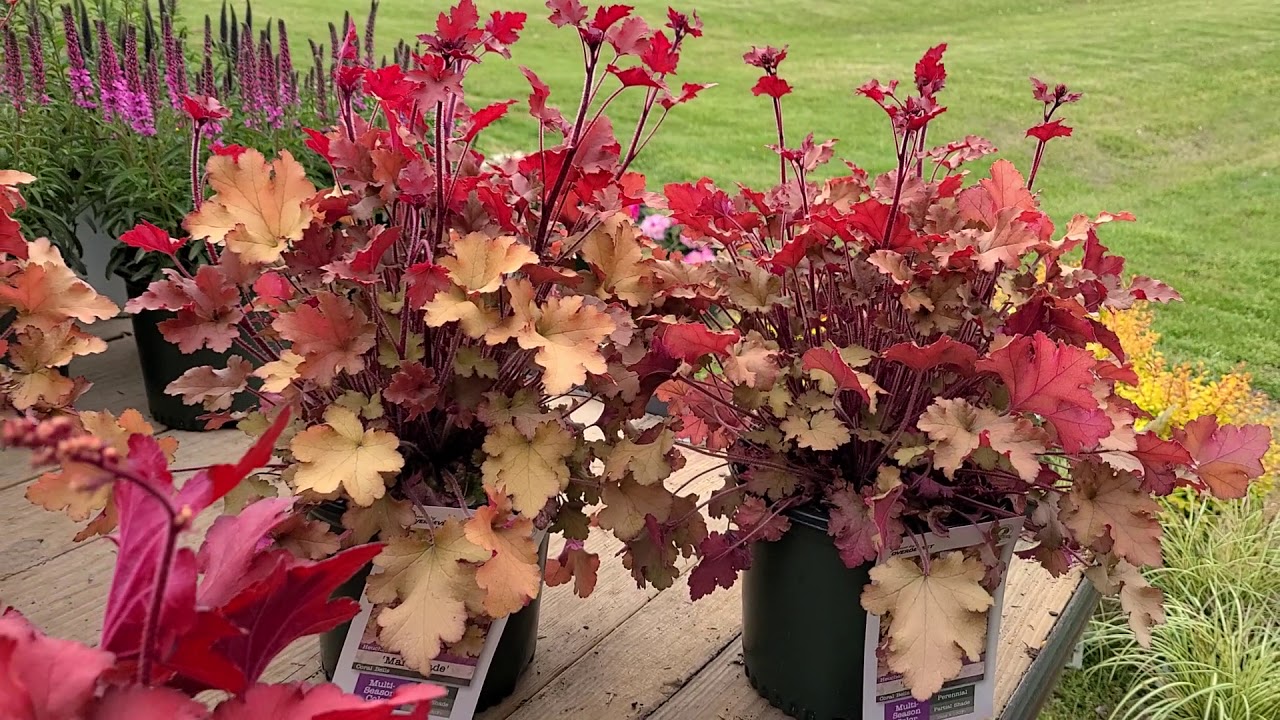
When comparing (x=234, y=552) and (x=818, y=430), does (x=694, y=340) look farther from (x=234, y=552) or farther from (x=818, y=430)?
(x=234, y=552)

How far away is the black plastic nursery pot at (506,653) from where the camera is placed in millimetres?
891

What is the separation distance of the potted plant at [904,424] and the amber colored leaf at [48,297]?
52 cm

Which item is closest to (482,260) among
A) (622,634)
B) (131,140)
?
(622,634)

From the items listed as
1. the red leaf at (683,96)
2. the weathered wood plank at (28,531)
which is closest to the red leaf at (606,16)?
the red leaf at (683,96)

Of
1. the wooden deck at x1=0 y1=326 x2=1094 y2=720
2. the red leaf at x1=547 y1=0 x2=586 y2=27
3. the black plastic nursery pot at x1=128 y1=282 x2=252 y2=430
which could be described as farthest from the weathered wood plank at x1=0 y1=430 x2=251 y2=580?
the red leaf at x1=547 y1=0 x2=586 y2=27

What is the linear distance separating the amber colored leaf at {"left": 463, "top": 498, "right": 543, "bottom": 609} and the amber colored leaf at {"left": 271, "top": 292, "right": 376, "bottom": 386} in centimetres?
16

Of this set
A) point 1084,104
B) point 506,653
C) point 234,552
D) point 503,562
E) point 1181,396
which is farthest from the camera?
point 1084,104

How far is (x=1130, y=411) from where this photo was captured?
0.82 m

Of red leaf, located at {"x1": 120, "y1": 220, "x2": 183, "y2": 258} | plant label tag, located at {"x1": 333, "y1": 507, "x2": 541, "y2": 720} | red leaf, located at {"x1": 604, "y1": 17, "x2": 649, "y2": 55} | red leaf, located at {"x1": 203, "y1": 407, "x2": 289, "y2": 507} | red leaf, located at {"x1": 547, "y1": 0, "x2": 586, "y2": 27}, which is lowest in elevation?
plant label tag, located at {"x1": 333, "y1": 507, "x2": 541, "y2": 720}

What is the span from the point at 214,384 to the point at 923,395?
63cm

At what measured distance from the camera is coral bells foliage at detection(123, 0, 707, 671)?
72 centimetres

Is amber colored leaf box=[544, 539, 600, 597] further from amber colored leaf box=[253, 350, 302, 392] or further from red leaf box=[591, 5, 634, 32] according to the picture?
red leaf box=[591, 5, 634, 32]

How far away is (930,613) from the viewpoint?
2.42 feet

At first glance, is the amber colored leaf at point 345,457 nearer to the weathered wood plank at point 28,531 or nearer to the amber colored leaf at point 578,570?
the amber colored leaf at point 578,570
